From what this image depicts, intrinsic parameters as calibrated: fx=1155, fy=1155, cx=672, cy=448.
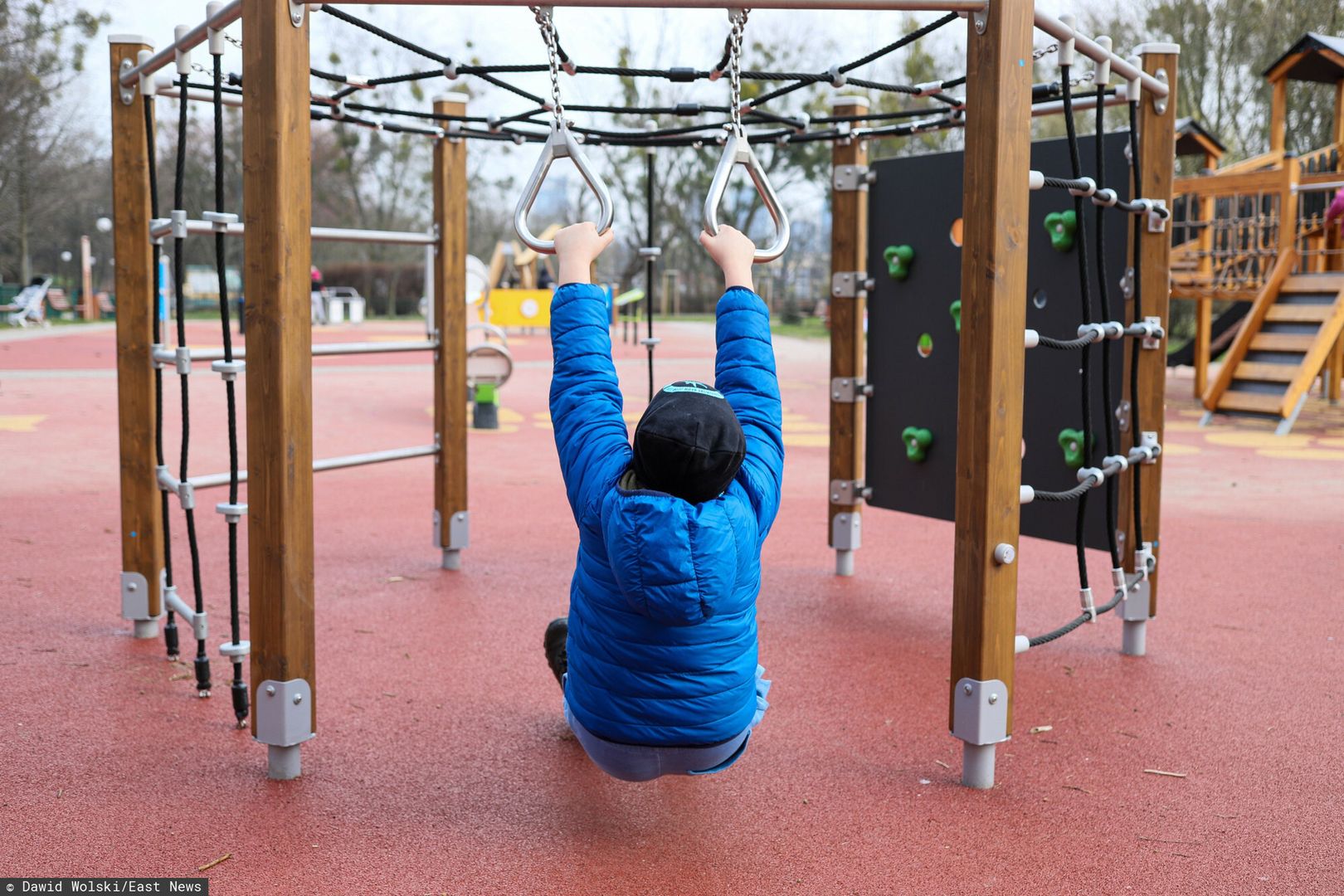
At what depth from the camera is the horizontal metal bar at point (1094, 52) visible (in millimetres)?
2865

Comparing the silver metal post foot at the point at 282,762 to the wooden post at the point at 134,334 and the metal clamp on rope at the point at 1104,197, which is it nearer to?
the wooden post at the point at 134,334

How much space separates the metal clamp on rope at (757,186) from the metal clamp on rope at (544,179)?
0.23 meters

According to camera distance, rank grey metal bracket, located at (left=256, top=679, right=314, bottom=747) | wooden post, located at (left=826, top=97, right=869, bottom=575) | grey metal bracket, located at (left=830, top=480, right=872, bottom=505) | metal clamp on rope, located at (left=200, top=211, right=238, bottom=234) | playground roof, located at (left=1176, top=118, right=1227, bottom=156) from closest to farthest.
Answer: grey metal bracket, located at (left=256, top=679, right=314, bottom=747) → metal clamp on rope, located at (left=200, top=211, right=238, bottom=234) → wooden post, located at (left=826, top=97, right=869, bottom=575) → grey metal bracket, located at (left=830, top=480, right=872, bottom=505) → playground roof, located at (left=1176, top=118, right=1227, bottom=156)

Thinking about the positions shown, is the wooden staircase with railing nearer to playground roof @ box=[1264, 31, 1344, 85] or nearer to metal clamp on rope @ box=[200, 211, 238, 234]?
playground roof @ box=[1264, 31, 1344, 85]

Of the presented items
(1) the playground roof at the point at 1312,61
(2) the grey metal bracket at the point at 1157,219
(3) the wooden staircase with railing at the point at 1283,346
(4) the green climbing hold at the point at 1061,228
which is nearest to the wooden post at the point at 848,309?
(4) the green climbing hold at the point at 1061,228

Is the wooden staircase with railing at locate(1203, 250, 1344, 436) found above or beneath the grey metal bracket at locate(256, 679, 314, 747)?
above

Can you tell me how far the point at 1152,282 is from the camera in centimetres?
383

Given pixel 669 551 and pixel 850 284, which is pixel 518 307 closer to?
pixel 850 284

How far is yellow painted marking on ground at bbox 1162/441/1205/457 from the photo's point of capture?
30.3ft

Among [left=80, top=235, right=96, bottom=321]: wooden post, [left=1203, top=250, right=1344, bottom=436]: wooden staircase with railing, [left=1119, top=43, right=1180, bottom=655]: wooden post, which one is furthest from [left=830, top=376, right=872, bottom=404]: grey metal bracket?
[left=80, top=235, right=96, bottom=321]: wooden post

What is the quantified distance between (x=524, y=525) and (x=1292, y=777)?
4.13 meters

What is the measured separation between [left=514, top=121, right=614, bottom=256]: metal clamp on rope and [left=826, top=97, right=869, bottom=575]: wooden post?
91.1 inches

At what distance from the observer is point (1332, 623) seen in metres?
4.56

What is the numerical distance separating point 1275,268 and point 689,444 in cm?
1132
